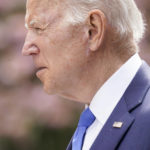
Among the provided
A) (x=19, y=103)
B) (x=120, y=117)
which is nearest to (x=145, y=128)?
(x=120, y=117)

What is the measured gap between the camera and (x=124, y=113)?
9.04 feet

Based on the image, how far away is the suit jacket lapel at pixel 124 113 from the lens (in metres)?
2.70

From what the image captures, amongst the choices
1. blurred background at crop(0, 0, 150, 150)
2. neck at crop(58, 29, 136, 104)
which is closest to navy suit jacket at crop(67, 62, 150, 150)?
neck at crop(58, 29, 136, 104)

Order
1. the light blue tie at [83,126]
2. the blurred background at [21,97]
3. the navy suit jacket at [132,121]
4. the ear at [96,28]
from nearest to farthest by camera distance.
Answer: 1. the navy suit jacket at [132,121]
2. the ear at [96,28]
3. the light blue tie at [83,126]
4. the blurred background at [21,97]

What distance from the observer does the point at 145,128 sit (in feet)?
8.66

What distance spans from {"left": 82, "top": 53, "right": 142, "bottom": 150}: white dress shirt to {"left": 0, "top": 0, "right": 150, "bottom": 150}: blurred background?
3810 millimetres

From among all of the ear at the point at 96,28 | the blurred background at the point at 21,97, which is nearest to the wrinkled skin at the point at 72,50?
the ear at the point at 96,28

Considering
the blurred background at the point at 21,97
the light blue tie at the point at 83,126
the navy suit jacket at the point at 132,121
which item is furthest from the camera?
the blurred background at the point at 21,97

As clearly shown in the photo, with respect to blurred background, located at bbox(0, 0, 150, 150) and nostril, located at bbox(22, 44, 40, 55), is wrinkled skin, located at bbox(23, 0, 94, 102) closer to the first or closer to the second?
nostril, located at bbox(22, 44, 40, 55)

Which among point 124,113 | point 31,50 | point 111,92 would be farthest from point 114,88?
point 31,50

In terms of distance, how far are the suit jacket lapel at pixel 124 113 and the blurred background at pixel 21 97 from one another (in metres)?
A: 3.83

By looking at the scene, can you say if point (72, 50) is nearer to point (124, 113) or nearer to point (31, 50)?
point (31, 50)

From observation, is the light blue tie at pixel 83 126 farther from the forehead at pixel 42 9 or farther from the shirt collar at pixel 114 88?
the forehead at pixel 42 9

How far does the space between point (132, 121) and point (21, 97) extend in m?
4.16
